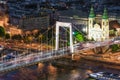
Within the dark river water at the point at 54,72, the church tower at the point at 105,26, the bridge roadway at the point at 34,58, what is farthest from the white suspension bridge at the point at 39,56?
the church tower at the point at 105,26

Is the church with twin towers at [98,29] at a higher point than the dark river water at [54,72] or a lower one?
higher

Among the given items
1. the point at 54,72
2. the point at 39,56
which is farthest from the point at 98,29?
the point at 39,56

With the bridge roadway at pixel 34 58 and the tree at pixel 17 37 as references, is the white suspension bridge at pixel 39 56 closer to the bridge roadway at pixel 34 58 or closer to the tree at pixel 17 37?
the bridge roadway at pixel 34 58

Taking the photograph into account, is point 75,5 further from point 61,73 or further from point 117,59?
point 61,73

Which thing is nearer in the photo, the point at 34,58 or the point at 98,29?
the point at 34,58

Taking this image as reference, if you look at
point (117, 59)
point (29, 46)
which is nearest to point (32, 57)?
point (117, 59)

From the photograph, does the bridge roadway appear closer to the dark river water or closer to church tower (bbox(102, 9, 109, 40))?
the dark river water

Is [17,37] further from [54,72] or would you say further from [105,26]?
[54,72]

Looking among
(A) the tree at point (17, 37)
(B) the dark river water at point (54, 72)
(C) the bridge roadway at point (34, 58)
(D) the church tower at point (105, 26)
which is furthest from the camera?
(A) the tree at point (17, 37)
